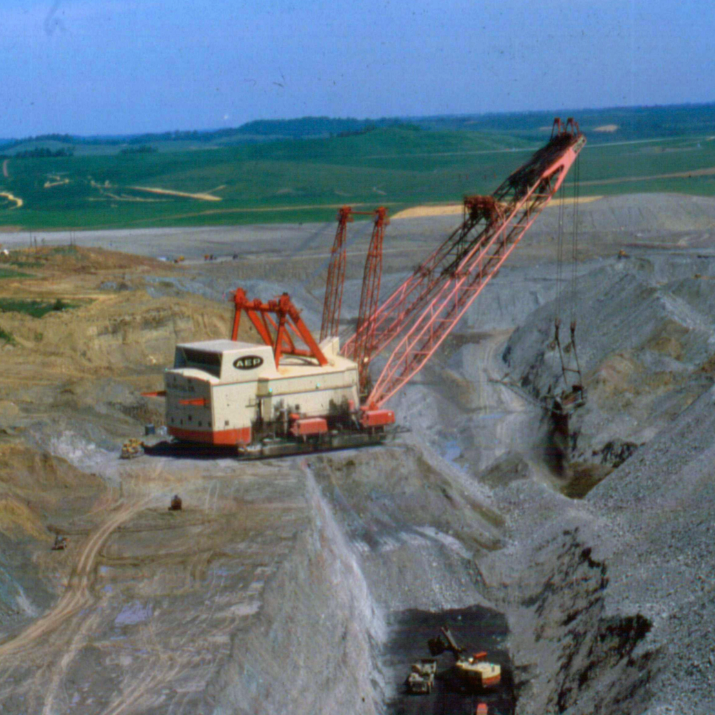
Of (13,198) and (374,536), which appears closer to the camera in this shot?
(374,536)

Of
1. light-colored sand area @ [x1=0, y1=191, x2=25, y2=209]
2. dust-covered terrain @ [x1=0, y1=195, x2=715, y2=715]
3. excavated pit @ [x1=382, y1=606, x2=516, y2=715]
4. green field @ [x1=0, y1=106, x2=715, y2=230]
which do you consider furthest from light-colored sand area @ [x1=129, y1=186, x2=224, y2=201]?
excavated pit @ [x1=382, y1=606, x2=516, y2=715]

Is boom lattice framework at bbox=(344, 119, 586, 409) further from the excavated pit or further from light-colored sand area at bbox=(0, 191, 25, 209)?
light-colored sand area at bbox=(0, 191, 25, 209)

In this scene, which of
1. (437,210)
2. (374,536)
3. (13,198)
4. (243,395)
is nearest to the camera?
(374,536)

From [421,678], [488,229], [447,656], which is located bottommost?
[447,656]

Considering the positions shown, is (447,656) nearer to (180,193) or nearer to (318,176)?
(318,176)

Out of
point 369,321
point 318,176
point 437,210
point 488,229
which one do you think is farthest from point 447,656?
point 318,176

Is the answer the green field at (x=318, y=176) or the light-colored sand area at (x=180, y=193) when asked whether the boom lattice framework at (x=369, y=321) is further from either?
the light-colored sand area at (x=180, y=193)

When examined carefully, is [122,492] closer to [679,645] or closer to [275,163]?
[679,645]
